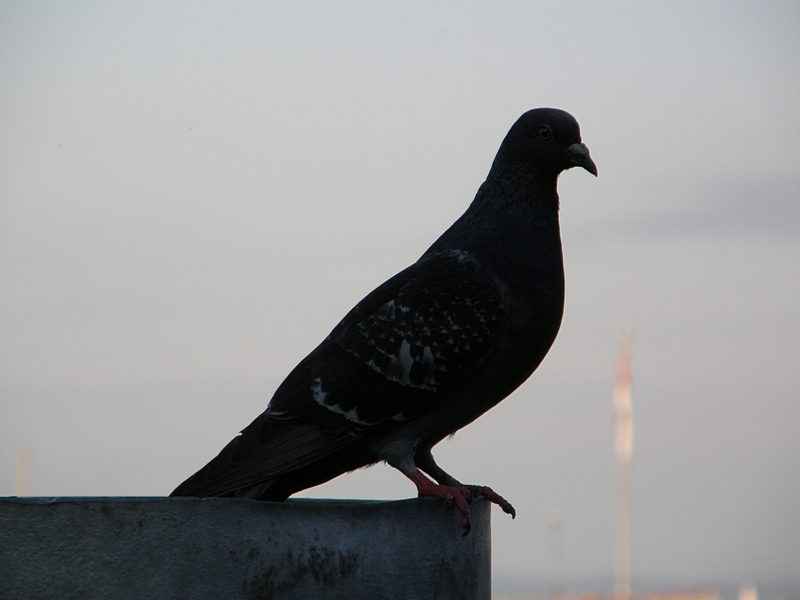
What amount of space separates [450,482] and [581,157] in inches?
104

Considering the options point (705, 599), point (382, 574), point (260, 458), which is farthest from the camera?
point (705, 599)

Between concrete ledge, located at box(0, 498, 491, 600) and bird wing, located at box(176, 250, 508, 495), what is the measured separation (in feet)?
4.72

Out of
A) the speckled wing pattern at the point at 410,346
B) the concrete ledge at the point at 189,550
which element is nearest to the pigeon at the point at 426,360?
the speckled wing pattern at the point at 410,346

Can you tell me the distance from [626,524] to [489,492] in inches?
2646

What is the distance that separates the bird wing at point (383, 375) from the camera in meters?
6.61

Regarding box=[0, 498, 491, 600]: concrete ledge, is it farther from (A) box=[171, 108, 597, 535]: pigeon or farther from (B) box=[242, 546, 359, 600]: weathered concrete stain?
(A) box=[171, 108, 597, 535]: pigeon

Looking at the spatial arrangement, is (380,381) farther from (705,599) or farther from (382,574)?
(705,599)

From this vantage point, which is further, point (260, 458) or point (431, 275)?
point (431, 275)

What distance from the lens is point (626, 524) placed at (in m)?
70.5

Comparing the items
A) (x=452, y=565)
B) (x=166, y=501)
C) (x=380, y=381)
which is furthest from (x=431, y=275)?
(x=166, y=501)

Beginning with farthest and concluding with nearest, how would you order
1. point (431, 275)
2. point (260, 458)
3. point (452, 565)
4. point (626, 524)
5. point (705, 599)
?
point (705, 599)
point (626, 524)
point (431, 275)
point (260, 458)
point (452, 565)

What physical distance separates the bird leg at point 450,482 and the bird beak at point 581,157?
249cm

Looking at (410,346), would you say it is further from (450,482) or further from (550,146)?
(550,146)

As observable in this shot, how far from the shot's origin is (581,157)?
289 inches
